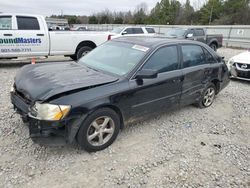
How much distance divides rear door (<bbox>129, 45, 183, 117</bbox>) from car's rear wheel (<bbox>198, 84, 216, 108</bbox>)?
0.98 metres

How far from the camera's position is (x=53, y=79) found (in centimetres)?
295

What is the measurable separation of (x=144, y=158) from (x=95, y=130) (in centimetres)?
80

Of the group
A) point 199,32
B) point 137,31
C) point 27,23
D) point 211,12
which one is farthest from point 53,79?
point 211,12

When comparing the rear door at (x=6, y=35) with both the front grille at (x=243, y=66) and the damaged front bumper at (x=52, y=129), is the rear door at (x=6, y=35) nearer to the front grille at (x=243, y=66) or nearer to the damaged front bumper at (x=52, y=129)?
the damaged front bumper at (x=52, y=129)

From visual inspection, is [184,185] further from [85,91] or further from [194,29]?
[194,29]

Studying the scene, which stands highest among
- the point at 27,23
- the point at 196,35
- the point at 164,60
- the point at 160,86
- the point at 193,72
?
the point at 27,23

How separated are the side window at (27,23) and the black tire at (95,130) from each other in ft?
19.4

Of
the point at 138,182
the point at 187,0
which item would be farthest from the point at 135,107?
the point at 187,0

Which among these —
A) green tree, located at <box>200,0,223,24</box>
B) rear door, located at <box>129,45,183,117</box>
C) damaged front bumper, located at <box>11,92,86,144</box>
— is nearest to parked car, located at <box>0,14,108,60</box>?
damaged front bumper, located at <box>11,92,86,144</box>

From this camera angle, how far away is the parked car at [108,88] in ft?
8.56

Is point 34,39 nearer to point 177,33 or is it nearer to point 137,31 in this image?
point 137,31

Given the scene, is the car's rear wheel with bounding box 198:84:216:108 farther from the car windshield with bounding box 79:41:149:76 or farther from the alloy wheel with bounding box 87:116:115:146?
the alloy wheel with bounding box 87:116:115:146

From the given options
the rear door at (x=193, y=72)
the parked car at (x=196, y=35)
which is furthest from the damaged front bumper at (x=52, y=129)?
the parked car at (x=196, y=35)

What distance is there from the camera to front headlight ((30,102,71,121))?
8.30 ft
